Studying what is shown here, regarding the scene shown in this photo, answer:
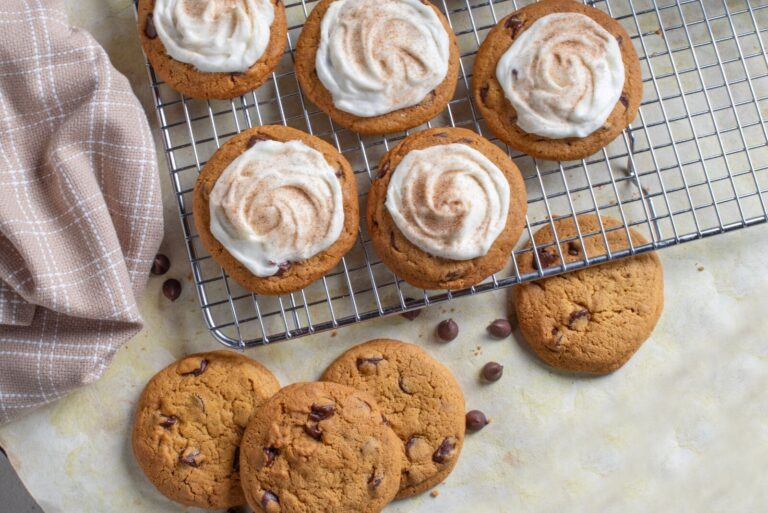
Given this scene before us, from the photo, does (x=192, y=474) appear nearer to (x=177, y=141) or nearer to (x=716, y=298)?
(x=177, y=141)

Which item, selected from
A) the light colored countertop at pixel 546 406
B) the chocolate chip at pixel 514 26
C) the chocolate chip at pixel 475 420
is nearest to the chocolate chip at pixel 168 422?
the light colored countertop at pixel 546 406

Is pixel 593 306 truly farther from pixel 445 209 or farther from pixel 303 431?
pixel 303 431

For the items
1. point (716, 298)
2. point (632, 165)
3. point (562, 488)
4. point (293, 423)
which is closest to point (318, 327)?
point (293, 423)

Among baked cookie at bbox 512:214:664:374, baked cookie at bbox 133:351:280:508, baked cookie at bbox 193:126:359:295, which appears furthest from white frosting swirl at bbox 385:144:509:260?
baked cookie at bbox 133:351:280:508

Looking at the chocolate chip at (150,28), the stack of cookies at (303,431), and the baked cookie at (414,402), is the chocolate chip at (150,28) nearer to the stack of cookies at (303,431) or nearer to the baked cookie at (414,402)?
the stack of cookies at (303,431)

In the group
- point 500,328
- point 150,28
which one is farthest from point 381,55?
point 500,328

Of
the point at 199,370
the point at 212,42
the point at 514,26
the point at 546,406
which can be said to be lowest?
the point at 546,406
